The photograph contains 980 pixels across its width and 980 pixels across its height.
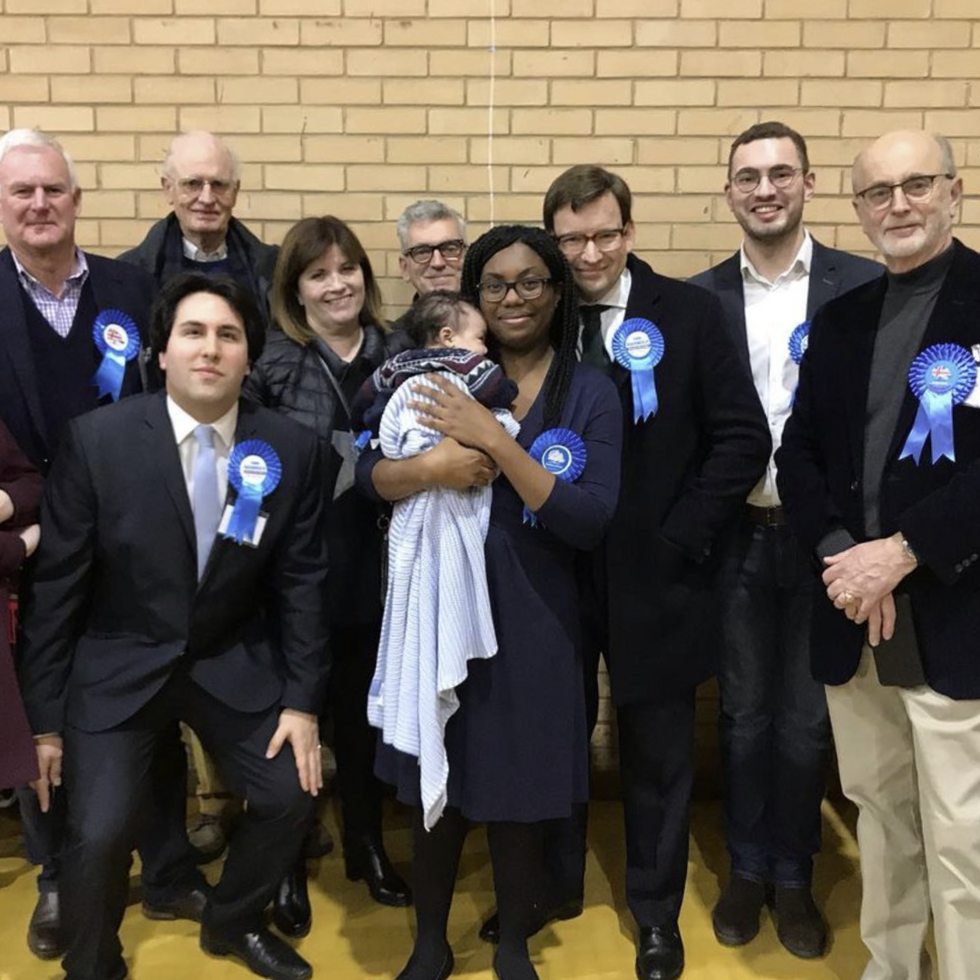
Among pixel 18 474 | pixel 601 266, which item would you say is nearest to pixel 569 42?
pixel 601 266

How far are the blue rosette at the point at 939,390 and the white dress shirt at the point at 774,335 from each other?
0.53 meters

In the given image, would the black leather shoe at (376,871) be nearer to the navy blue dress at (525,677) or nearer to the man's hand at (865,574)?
the navy blue dress at (525,677)

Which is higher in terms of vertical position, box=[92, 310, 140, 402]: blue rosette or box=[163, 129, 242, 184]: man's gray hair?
box=[163, 129, 242, 184]: man's gray hair

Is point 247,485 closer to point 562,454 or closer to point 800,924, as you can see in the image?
point 562,454

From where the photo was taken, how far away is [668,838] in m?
2.46

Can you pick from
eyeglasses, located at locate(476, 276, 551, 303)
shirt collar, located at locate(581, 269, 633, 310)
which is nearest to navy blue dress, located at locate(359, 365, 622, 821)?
eyeglasses, located at locate(476, 276, 551, 303)

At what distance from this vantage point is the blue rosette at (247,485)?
2225 millimetres

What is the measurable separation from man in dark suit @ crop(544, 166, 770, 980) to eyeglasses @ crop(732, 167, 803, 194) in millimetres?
407

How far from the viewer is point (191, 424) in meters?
2.25

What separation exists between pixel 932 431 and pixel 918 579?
311 millimetres

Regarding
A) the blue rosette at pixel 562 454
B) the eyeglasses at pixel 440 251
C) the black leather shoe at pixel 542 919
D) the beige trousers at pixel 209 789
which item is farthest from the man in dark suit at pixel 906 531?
the beige trousers at pixel 209 789

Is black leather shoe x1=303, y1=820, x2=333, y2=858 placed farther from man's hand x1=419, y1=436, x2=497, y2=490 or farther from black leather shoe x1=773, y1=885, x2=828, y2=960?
man's hand x1=419, y1=436, x2=497, y2=490

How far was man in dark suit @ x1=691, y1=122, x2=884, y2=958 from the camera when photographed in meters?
2.53

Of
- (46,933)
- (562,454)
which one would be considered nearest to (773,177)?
(562,454)
